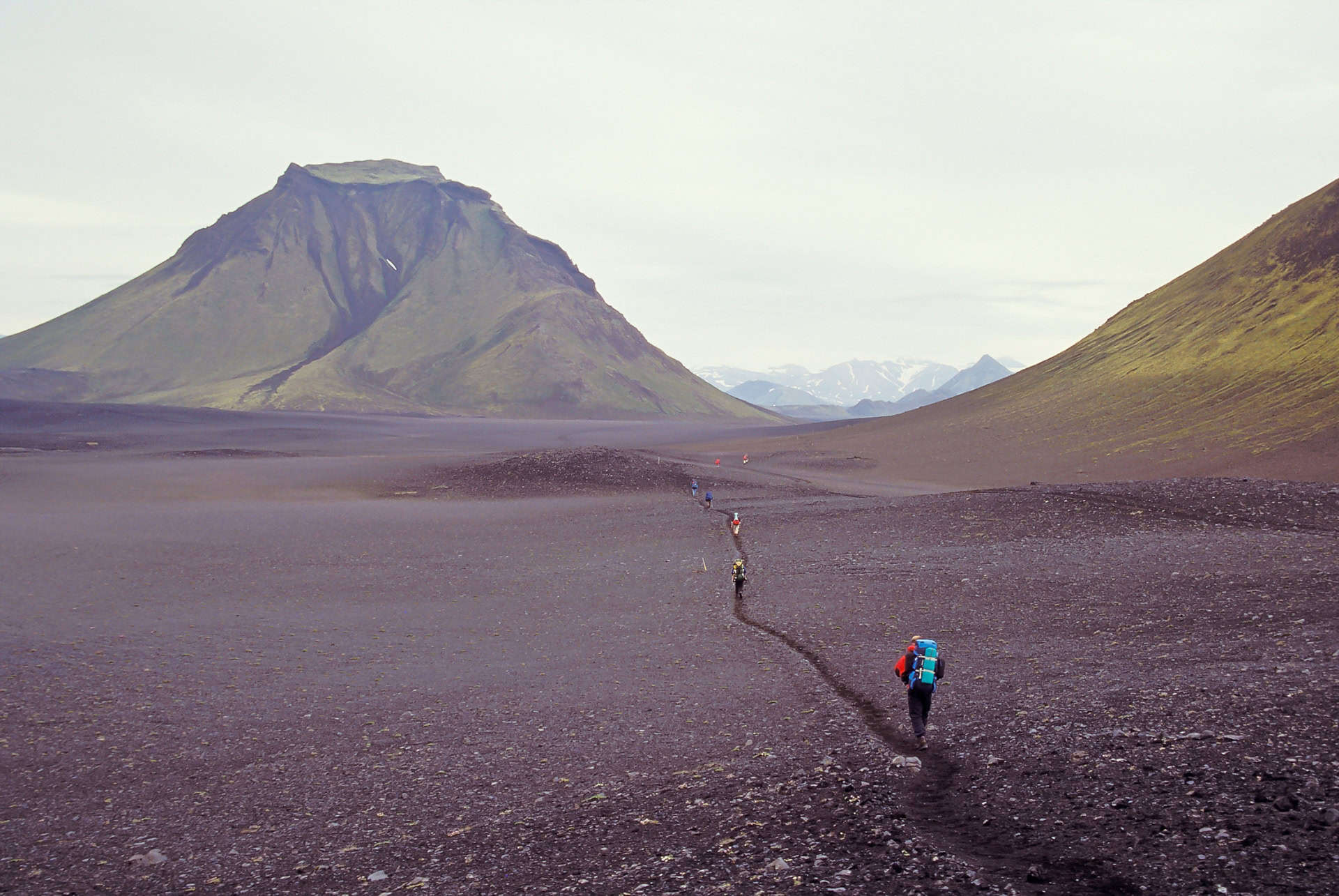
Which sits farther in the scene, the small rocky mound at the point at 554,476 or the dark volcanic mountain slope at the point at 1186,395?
the small rocky mound at the point at 554,476

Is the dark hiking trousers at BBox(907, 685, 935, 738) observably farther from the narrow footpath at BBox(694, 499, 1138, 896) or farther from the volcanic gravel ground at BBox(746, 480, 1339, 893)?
the volcanic gravel ground at BBox(746, 480, 1339, 893)

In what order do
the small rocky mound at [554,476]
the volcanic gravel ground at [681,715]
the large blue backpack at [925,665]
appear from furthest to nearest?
the small rocky mound at [554,476], the large blue backpack at [925,665], the volcanic gravel ground at [681,715]

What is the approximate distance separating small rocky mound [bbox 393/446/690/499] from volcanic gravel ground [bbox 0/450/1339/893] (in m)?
16.8

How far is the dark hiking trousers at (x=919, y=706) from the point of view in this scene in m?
10.4

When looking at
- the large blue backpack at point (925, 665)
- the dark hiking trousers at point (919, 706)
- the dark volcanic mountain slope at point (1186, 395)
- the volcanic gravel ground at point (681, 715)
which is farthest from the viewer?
the dark volcanic mountain slope at point (1186, 395)

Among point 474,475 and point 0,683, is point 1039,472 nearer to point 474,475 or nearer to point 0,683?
point 474,475

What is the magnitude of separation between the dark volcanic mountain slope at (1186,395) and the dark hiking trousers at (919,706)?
3575 cm

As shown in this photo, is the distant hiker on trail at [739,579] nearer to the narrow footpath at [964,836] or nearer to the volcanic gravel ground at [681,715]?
the volcanic gravel ground at [681,715]

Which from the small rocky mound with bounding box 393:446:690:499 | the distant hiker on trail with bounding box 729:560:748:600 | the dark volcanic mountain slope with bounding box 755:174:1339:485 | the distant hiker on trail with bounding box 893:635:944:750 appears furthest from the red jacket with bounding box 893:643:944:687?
the dark volcanic mountain slope with bounding box 755:174:1339:485

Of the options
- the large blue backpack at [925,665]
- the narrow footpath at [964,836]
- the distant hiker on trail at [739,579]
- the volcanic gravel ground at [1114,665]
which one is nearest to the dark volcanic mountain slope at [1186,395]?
the volcanic gravel ground at [1114,665]

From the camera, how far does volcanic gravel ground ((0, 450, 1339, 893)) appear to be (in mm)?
7773

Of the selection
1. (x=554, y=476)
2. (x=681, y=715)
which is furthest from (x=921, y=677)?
(x=554, y=476)

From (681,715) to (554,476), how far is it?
3574 centimetres

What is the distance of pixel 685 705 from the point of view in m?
13.1
